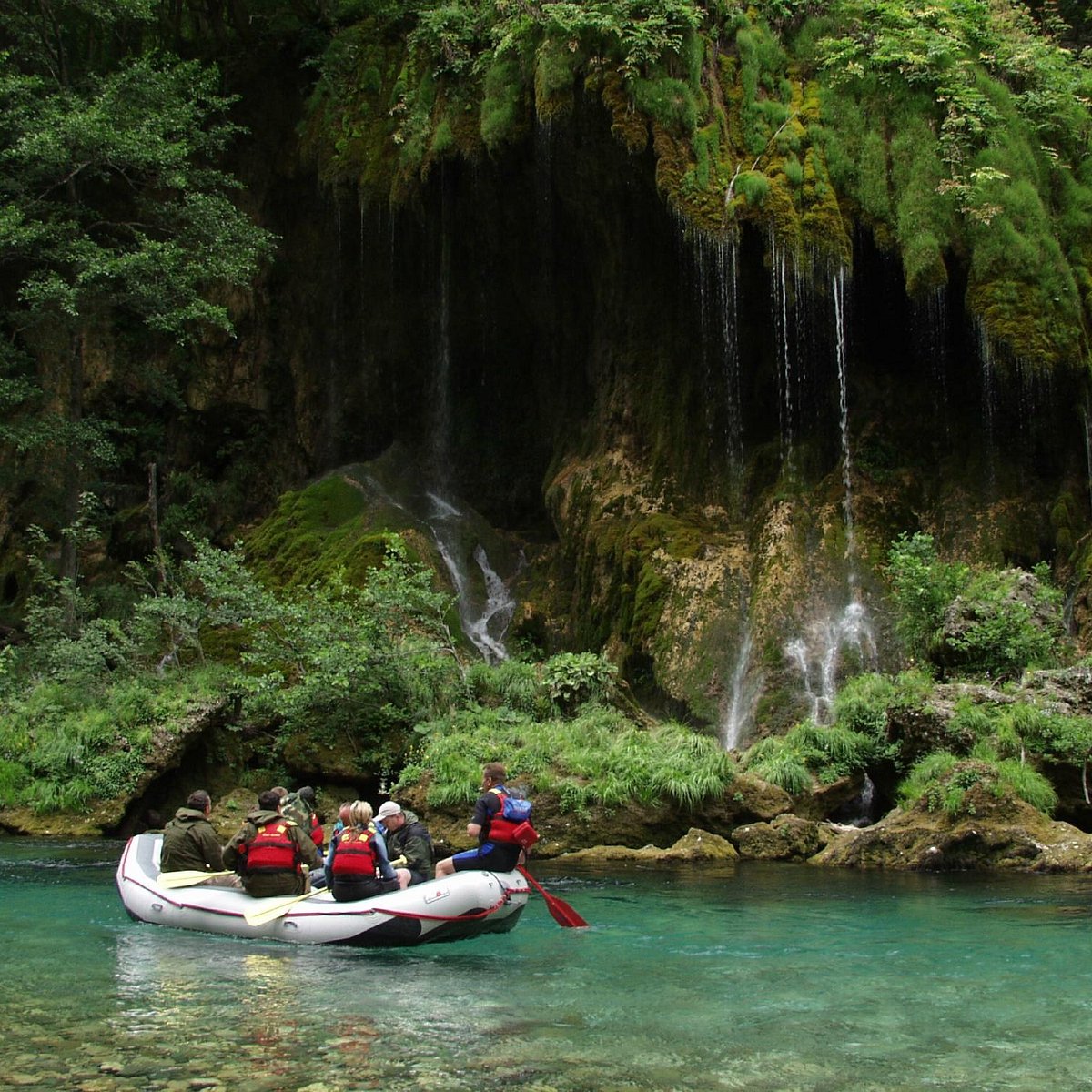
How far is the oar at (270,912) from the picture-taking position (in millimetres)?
9602

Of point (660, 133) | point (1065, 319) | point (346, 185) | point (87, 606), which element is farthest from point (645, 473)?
point (87, 606)

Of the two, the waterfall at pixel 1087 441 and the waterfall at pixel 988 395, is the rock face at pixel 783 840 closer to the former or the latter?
the waterfall at pixel 1087 441

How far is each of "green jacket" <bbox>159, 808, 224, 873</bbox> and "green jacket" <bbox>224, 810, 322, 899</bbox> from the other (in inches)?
21.5

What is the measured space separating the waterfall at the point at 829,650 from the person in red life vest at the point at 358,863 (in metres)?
9.24

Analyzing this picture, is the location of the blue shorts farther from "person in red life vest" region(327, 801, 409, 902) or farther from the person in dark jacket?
"person in red life vest" region(327, 801, 409, 902)

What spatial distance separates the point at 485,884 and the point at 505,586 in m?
14.4

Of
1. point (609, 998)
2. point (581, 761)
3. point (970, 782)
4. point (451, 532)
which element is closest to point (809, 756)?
point (970, 782)

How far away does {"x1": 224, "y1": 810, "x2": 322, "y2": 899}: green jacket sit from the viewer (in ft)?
32.5

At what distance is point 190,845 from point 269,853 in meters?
1.32

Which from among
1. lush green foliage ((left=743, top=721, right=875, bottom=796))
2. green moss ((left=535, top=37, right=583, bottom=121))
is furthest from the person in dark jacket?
green moss ((left=535, top=37, right=583, bottom=121))

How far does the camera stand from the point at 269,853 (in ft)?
32.5

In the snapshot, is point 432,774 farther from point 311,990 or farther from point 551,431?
point 551,431

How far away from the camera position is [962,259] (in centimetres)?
1841

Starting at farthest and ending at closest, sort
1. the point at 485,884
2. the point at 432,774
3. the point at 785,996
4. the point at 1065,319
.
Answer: the point at 1065,319
the point at 432,774
the point at 485,884
the point at 785,996
